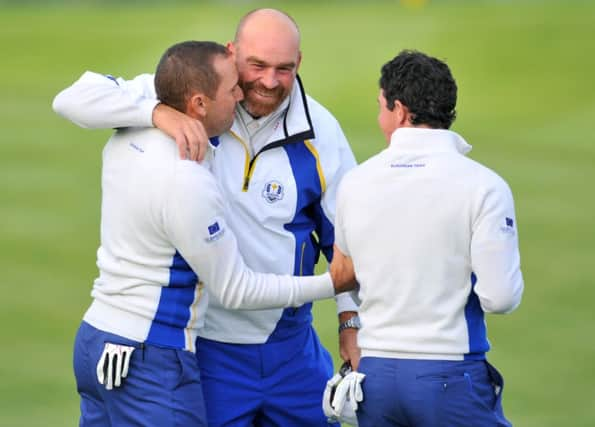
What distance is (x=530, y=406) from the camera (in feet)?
26.5

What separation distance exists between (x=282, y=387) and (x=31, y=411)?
3.02 m

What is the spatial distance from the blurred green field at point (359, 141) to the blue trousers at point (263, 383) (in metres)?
2.72

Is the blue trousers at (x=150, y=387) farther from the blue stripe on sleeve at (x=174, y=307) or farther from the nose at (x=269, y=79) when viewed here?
the nose at (x=269, y=79)

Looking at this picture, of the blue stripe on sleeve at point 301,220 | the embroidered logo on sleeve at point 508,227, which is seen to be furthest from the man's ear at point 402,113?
the blue stripe on sleeve at point 301,220

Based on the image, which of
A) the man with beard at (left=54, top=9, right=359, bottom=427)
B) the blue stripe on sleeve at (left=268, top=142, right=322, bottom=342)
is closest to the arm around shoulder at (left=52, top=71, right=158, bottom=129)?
the man with beard at (left=54, top=9, right=359, bottom=427)

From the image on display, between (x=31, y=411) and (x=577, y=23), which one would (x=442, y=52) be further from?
(x=31, y=411)

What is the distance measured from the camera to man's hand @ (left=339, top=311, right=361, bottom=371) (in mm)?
5184

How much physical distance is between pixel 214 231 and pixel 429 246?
0.73 metres

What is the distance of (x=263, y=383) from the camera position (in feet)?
17.0

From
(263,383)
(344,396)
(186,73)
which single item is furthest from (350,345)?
(186,73)

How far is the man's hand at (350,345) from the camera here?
5.18 m

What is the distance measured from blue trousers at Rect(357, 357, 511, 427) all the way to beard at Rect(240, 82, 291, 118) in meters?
1.13

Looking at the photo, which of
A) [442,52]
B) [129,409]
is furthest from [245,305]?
[442,52]

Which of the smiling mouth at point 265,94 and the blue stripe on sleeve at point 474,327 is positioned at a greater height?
the smiling mouth at point 265,94
